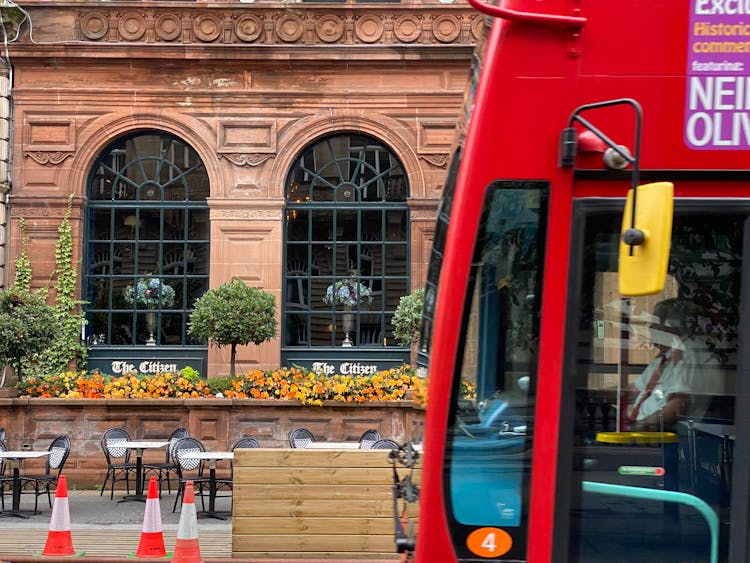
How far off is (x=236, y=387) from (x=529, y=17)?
13.0 meters

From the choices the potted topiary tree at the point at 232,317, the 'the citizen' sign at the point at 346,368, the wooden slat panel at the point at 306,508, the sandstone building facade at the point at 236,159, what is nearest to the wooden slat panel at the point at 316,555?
the wooden slat panel at the point at 306,508

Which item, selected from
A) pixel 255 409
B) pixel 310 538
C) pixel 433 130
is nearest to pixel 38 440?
pixel 255 409

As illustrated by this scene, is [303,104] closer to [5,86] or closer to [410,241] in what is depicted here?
[410,241]

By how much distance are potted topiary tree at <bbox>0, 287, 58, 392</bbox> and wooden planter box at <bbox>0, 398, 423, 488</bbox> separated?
2.98 ft

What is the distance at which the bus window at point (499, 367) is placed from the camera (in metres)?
4.05

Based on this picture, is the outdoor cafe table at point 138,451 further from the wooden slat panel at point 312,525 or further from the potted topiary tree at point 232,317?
the wooden slat panel at point 312,525

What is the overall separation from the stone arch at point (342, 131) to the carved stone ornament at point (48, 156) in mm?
3932

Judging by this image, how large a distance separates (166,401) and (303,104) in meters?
7.38

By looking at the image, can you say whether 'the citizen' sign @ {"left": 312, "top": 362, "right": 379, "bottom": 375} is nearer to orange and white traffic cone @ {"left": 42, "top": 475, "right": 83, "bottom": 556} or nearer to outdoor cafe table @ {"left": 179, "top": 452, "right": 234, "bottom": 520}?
outdoor cafe table @ {"left": 179, "top": 452, "right": 234, "bottom": 520}

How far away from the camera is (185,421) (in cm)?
1591

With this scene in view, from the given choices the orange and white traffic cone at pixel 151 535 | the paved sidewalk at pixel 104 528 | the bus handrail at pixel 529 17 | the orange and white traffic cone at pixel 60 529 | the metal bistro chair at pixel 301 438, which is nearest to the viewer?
the bus handrail at pixel 529 17

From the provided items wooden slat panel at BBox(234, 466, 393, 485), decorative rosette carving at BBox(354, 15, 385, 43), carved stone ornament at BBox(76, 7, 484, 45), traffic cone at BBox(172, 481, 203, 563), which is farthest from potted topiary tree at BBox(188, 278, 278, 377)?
wooden slat panel at BBox(234, 466, 393, 485)

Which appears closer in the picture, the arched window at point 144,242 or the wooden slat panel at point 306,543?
the wooden slat panel at point 306,543

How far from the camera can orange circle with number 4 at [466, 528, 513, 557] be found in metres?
4.04
